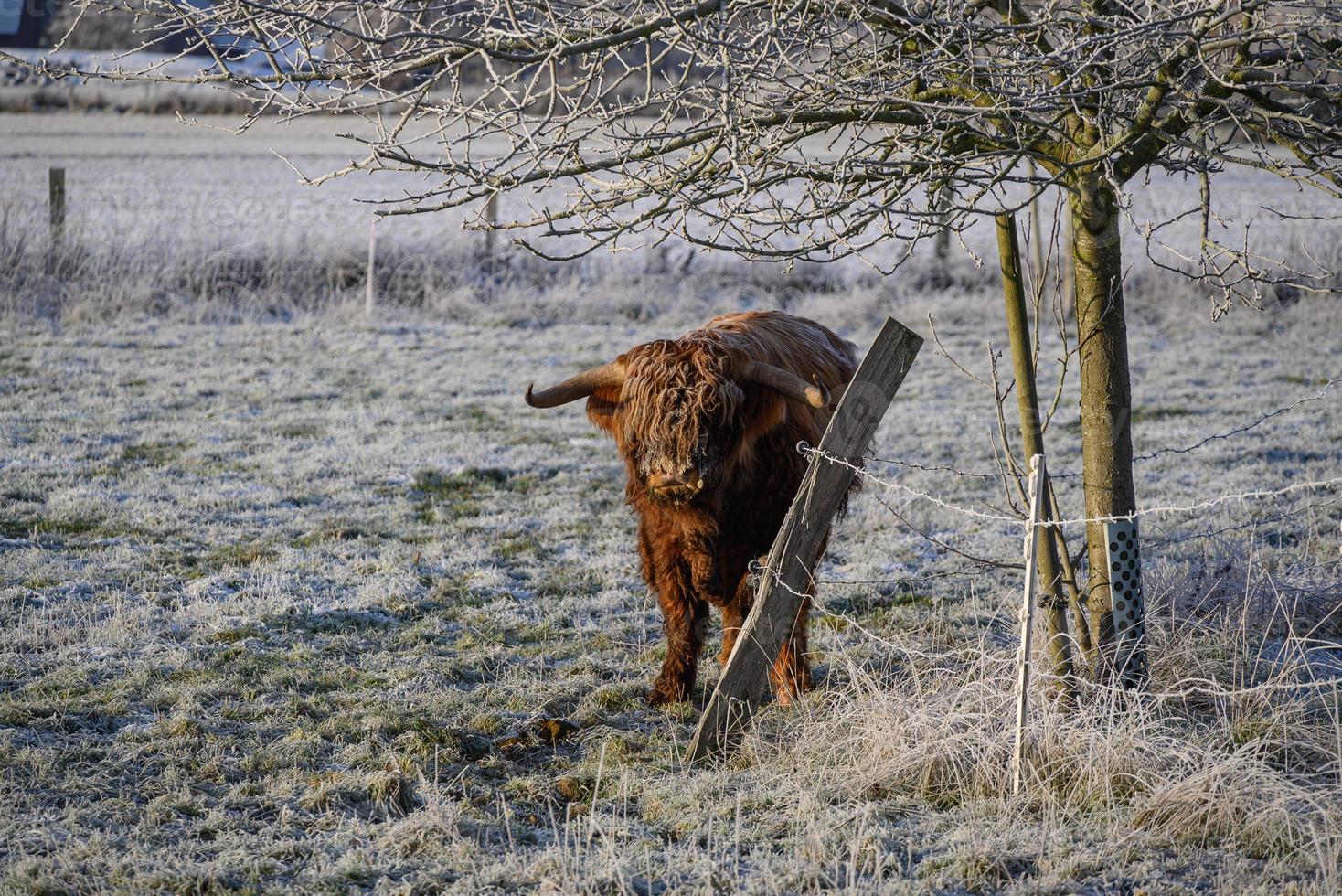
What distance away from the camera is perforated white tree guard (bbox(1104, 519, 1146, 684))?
14.0ft

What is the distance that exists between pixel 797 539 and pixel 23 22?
2278 cm

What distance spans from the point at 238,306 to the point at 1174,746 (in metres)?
12.0

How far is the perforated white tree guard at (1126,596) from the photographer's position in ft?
14.0

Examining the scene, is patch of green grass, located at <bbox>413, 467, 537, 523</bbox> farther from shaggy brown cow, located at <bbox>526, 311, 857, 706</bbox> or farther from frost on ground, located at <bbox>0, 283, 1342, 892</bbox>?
shaggy brown cow, located at <bbox>526, 311, 857, 706</bbox>

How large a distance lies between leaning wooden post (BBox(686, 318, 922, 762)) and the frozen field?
5.5 inches

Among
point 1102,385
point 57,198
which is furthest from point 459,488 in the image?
point 57,198

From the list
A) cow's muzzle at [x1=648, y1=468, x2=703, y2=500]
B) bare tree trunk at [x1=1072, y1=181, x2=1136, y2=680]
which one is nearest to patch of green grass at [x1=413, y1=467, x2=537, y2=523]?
cow's muzzle at [x1=648, y1=468, x2=703, y2=500]

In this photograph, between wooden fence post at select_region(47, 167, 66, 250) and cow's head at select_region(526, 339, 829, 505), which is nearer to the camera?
cow's head at select_region(526, 339, 829, 505)

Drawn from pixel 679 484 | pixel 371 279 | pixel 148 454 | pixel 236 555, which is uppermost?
pixel 371 279

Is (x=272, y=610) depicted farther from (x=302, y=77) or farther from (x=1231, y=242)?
(x=1231, y=242)

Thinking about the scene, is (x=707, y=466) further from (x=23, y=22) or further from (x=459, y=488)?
(x=23, y=22)

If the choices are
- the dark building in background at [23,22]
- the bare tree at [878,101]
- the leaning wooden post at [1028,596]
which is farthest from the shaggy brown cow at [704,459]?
the dark building in background at [23,22]

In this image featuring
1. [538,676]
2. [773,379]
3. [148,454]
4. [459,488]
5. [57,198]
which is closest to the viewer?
[773,379]

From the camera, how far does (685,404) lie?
4453 millimetres
